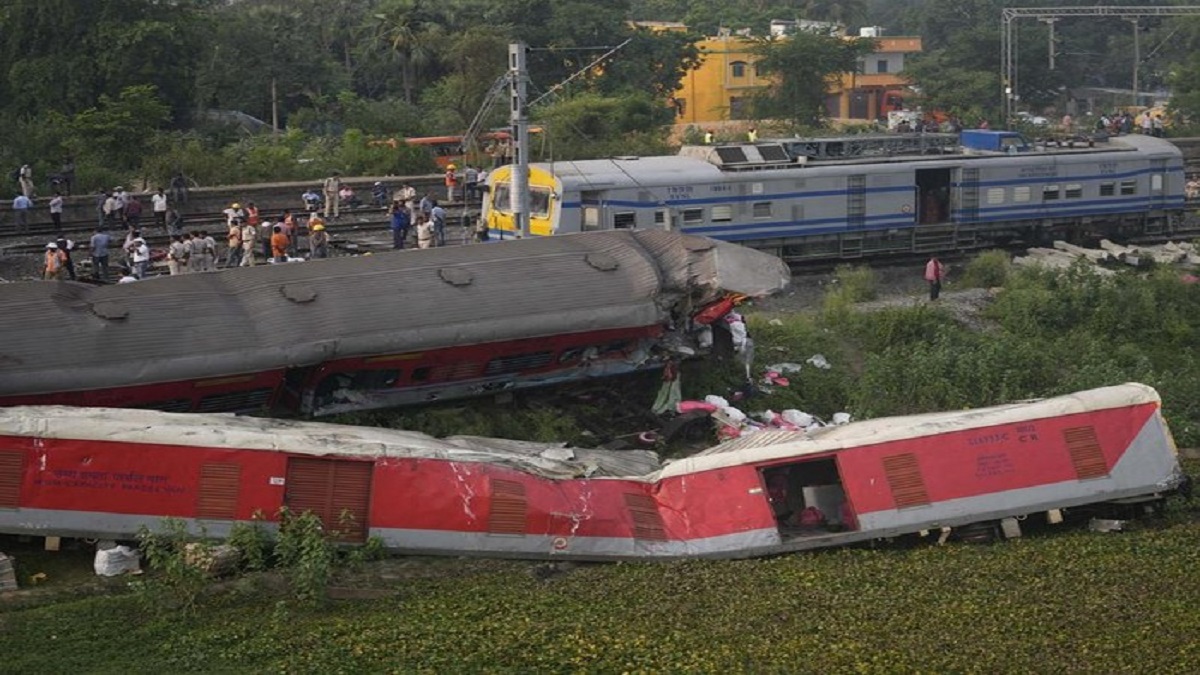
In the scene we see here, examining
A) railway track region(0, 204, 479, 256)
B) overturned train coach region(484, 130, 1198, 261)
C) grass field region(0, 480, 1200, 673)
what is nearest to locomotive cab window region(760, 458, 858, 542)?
grass field region(0, 480, 1200, 673)

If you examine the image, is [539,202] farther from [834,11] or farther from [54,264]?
[834,11]

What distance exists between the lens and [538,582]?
1694 cm

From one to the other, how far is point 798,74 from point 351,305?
47277 mm

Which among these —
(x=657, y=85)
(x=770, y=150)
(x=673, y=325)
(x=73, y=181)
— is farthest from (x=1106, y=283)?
(x=657, y=85)

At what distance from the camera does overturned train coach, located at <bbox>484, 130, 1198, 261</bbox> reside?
107 feet

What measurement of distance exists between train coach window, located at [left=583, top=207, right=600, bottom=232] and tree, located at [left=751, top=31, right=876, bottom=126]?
35013 millimetres

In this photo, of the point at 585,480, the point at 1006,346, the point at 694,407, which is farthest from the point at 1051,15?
the point at 585,480

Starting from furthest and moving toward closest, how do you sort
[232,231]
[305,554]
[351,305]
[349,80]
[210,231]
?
[349,80] < [210,231] < [232,231] < [351,305] < [305,554]

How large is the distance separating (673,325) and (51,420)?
10381 millimetres

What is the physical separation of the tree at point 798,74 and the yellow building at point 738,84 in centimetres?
141

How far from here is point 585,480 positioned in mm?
18328

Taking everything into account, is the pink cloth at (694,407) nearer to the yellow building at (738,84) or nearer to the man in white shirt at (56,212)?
the man in white shirt at (56,212)

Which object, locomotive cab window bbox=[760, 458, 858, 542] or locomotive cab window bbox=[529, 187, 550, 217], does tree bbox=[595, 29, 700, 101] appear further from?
locomotive cab window bbox=[760, 458, 858, 542]

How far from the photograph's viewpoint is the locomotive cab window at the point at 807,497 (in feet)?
62.6
